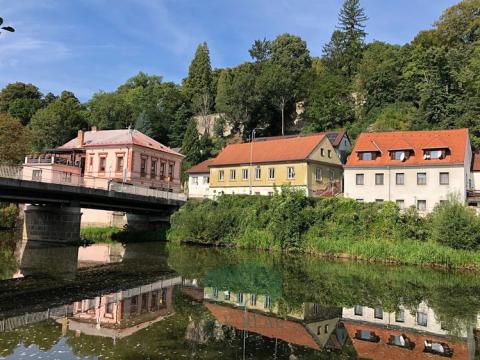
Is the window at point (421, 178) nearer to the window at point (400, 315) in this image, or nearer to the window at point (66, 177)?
the window at point (400, 315)

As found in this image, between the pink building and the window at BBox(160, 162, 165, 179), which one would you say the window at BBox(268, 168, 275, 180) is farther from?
the window at BBox(160, 162, 165, 179)

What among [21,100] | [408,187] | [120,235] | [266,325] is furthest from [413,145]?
[21,100]

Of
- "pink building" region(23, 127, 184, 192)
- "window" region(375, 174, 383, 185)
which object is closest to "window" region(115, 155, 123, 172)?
"pink building" region(23, 127, 184, 192)

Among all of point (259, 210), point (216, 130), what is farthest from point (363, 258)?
point (216, 130)

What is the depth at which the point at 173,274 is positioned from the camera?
1047 inches

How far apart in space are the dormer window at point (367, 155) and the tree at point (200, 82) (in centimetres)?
5205

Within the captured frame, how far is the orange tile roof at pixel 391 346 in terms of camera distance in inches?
515

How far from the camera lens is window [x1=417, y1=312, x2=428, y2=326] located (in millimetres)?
17003

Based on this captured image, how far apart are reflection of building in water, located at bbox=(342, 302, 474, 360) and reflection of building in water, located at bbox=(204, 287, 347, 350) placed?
66 cm

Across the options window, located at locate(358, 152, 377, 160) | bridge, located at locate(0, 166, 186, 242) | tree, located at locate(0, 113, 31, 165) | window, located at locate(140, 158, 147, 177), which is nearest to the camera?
bridge, located at locate(0, 166, 186, 242)

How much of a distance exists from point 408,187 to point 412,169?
1.82 metres

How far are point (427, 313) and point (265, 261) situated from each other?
1599 centimetres

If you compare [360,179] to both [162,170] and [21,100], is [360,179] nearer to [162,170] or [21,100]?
[162,170]

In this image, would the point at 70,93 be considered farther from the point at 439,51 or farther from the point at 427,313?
the point at 427,313
